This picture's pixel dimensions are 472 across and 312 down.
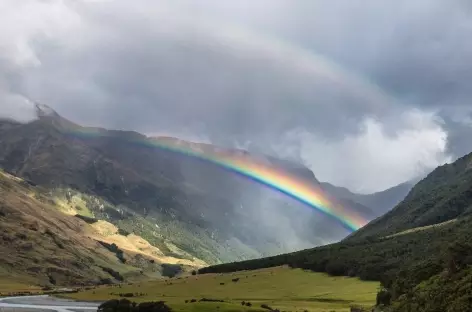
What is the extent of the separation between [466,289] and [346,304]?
11764 centimetres

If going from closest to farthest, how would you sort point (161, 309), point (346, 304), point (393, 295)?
point (393, 295) → point (161, 309) → point (346, 304)

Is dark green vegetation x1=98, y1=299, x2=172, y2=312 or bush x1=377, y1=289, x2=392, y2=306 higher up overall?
bush x1=377, y1=289, x2=392, y2=306

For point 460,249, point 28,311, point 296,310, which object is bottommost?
point 28,311

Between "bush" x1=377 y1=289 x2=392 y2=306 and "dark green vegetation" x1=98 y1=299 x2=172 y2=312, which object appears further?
"dark green vegetation" x1=98 y1=299 x2=172 y2=312

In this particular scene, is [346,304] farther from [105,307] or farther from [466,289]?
[466,289]

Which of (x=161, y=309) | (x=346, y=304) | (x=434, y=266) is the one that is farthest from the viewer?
(x=346, y=304)

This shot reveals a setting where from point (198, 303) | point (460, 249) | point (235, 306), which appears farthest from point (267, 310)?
point (460, 249)

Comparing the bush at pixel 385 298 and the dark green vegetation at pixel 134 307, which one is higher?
the bush at pixel 385 298

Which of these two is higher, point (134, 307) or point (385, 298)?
point (385, 298)

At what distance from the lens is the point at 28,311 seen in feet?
577

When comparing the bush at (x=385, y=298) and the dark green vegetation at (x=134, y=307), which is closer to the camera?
the bush at (x=385, y=298)

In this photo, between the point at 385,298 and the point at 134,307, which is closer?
the point at 385,298

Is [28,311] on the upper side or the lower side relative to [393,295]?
lower

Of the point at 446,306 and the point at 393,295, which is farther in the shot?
the point at 393,295
